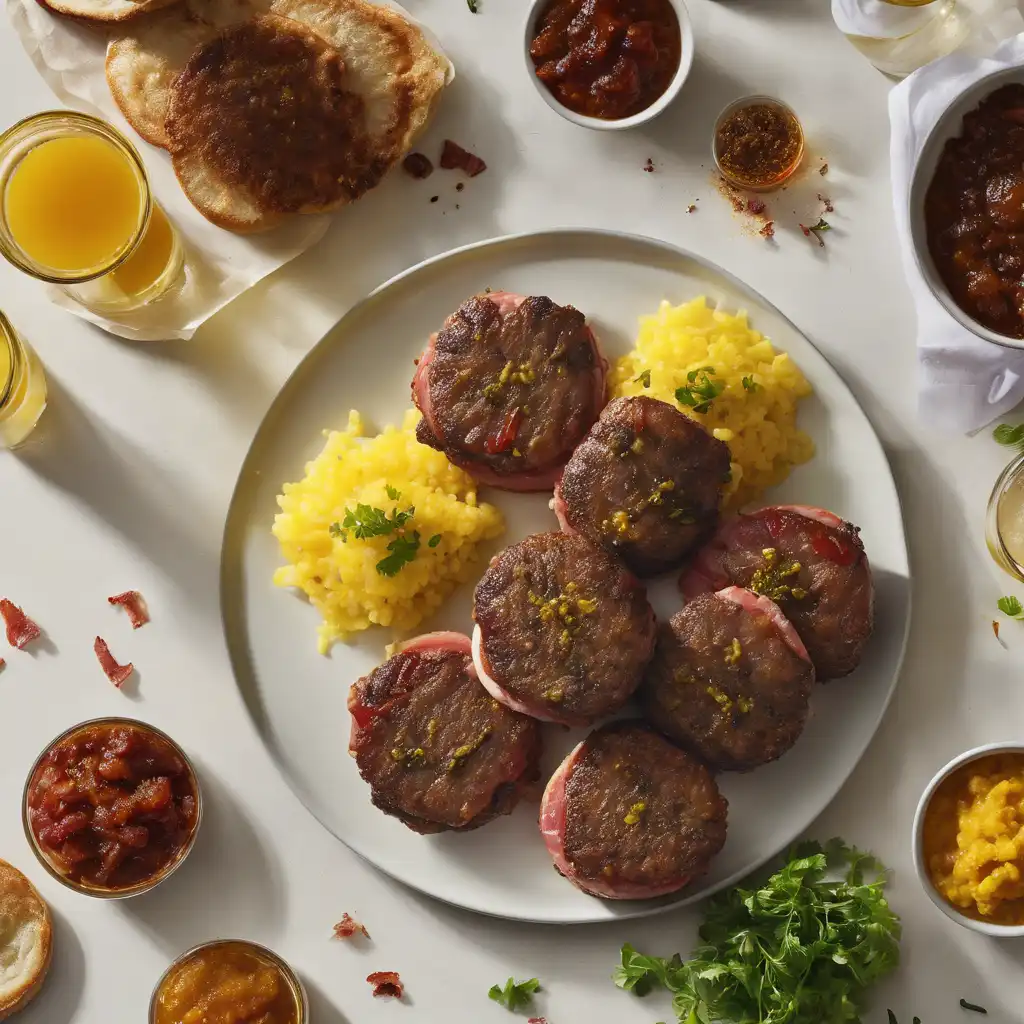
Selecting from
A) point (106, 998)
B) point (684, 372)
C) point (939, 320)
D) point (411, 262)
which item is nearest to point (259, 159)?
point (411, 262)

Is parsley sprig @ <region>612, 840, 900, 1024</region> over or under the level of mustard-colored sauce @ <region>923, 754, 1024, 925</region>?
under

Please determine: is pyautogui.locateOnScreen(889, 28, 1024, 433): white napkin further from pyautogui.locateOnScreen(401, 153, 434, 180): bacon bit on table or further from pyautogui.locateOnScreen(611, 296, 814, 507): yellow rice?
pyautogui.locateOnScreen(401, 153, 434, 180): bacon bit on table

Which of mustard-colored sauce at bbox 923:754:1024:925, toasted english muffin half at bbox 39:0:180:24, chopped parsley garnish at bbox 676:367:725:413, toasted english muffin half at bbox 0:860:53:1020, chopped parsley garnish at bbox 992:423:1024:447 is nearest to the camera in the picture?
mustard-colored sauce at bbox 923:754:1024:925

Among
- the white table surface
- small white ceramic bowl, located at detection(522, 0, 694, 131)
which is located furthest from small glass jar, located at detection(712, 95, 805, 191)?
small white ceramic bowl, located at detection(522, 0, 694, 131)

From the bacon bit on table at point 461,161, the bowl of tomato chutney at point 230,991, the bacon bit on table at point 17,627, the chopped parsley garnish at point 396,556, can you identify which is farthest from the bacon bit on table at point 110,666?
the bacon bit on table at point 461,161

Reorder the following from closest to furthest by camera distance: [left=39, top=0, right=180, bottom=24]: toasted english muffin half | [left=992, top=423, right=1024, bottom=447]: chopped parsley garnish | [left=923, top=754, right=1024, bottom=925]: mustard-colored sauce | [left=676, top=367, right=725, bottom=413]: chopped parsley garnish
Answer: [left=923, top=754, right=1024, bottom=925]: mustard-colored sauce, [left=676, top=367, right=725, bottom=413]: chopped parsley garnish, [left=992, top=423, right=1024, bottom=447]: chopped parsley garnish, [left=39, top=0, right=180, bottom=24]: toasted english muffin half

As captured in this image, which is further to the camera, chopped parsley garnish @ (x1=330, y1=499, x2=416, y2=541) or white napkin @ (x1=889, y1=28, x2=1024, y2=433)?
white napkin @ (x1=889, y1=28, x2=1024, y2=433)

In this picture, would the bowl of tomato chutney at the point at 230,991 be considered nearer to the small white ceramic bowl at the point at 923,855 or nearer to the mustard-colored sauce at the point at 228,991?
the mustard-colored sauce at the point at 228,991
